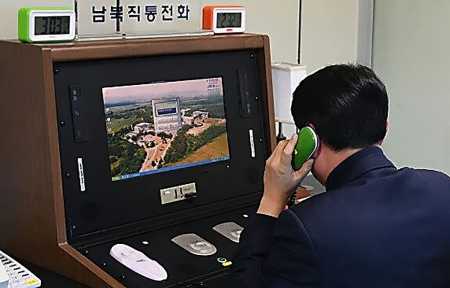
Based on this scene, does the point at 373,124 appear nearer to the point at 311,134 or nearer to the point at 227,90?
the point at 311,134

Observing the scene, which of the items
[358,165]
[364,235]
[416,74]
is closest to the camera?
[364,235]

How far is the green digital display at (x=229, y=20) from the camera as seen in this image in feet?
7.09

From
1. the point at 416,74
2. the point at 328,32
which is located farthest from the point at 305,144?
the point at 416,74

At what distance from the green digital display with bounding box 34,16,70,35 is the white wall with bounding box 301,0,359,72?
150 cm

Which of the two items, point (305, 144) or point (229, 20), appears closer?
point (305, 144)

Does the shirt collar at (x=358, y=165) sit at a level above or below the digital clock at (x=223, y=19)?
below

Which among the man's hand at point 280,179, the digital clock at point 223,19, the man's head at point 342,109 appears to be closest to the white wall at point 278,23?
the digital clock at point 223,19

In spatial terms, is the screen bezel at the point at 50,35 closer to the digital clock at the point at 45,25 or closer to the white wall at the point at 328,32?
the digital clock at the point at 45,25

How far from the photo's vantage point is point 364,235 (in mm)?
1362

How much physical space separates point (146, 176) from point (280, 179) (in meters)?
0.42

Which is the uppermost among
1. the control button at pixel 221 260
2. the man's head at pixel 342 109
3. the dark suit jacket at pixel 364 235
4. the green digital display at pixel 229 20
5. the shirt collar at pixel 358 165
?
the green digital display at pixel 229 20

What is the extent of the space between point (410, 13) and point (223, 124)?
1.65 meters

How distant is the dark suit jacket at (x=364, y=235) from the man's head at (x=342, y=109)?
3 centimetres

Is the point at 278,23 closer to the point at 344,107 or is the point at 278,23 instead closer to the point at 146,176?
the point at 146,176
